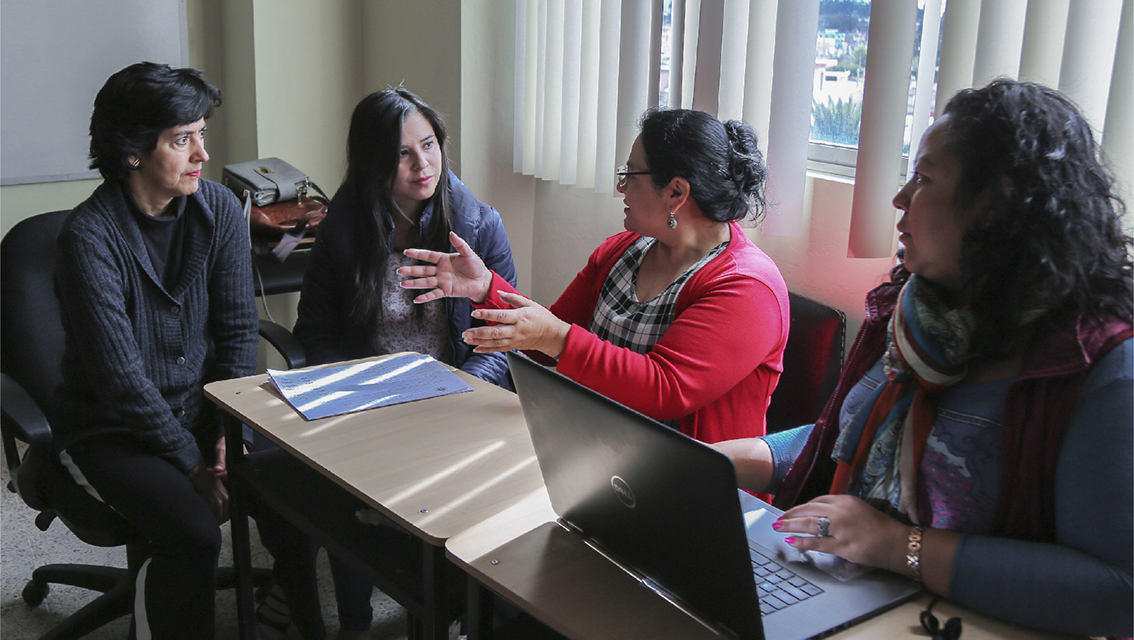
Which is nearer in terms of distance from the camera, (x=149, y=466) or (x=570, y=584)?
(x=570, y=584)

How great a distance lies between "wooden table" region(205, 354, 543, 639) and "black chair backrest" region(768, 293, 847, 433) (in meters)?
0.56

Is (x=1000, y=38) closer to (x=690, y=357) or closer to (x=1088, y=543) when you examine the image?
(x=690, y=357)

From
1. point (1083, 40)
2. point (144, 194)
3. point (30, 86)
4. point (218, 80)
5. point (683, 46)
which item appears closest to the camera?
point (1083, 40)

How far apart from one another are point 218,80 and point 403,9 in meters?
0.79

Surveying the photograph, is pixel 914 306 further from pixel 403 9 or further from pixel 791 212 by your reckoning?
pixel 403 9

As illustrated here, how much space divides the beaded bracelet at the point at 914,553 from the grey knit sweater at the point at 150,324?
1442 mm

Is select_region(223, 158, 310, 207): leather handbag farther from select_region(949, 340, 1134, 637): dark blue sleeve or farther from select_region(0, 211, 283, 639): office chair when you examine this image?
select_region(949, 340, 1134, 637): dark blue sleeve

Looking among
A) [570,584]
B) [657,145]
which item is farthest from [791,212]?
[570,584]

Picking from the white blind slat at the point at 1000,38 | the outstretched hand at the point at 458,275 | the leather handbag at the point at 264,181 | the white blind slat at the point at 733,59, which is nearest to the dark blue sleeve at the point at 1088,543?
the white blind slat at the point at 1000,38

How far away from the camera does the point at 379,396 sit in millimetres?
1706

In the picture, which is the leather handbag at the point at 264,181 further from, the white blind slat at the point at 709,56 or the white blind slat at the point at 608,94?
the white blind slat at the point at 709,56

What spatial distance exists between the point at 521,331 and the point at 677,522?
73 centimetres

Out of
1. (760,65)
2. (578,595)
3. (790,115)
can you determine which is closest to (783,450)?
(578,595)

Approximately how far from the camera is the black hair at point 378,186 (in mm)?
2139
